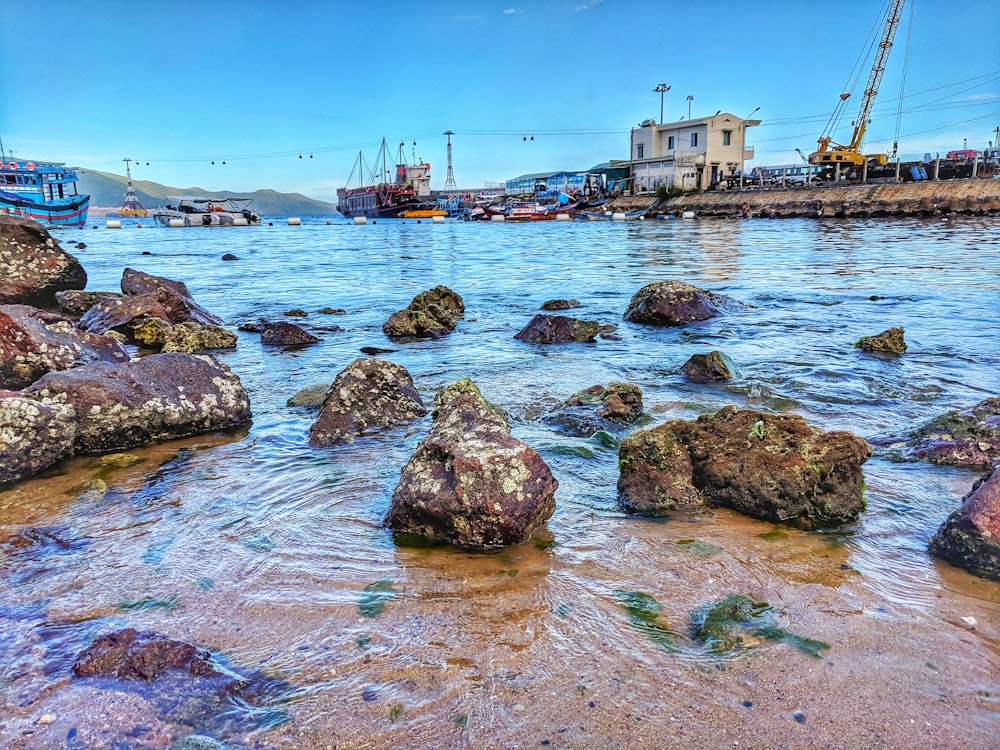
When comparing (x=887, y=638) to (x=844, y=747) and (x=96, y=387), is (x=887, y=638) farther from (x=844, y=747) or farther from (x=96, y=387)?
(x=96, y=387)

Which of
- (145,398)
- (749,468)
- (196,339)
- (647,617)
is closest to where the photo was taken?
(647,617)

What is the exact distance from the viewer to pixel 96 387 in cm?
575

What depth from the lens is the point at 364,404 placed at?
21.1 ft

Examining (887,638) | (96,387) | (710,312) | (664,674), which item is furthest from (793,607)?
(710,312)

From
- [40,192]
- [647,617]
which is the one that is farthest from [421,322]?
[40,192]

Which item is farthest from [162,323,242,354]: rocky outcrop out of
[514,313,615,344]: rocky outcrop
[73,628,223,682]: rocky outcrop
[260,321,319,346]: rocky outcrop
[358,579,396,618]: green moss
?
[73,628,223,682]: rocky outcrop

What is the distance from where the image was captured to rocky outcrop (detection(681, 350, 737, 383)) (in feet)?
26.5

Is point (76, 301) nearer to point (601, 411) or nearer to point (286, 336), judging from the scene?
point (286, 336)

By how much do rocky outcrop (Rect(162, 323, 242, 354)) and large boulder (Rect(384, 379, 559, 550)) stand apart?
7.19m

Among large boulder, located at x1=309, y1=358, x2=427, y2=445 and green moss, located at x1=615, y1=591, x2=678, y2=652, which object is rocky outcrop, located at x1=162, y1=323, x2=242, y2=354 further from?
green moss, located at x1=615, y1=591, x2=678, y2=652

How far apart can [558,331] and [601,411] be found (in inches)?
178

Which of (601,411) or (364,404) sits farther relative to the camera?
(601,411)

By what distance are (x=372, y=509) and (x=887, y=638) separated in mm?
Answer: 3201

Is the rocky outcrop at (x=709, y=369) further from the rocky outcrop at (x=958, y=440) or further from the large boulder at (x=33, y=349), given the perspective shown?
the large boulder at (x=33, y=349)
